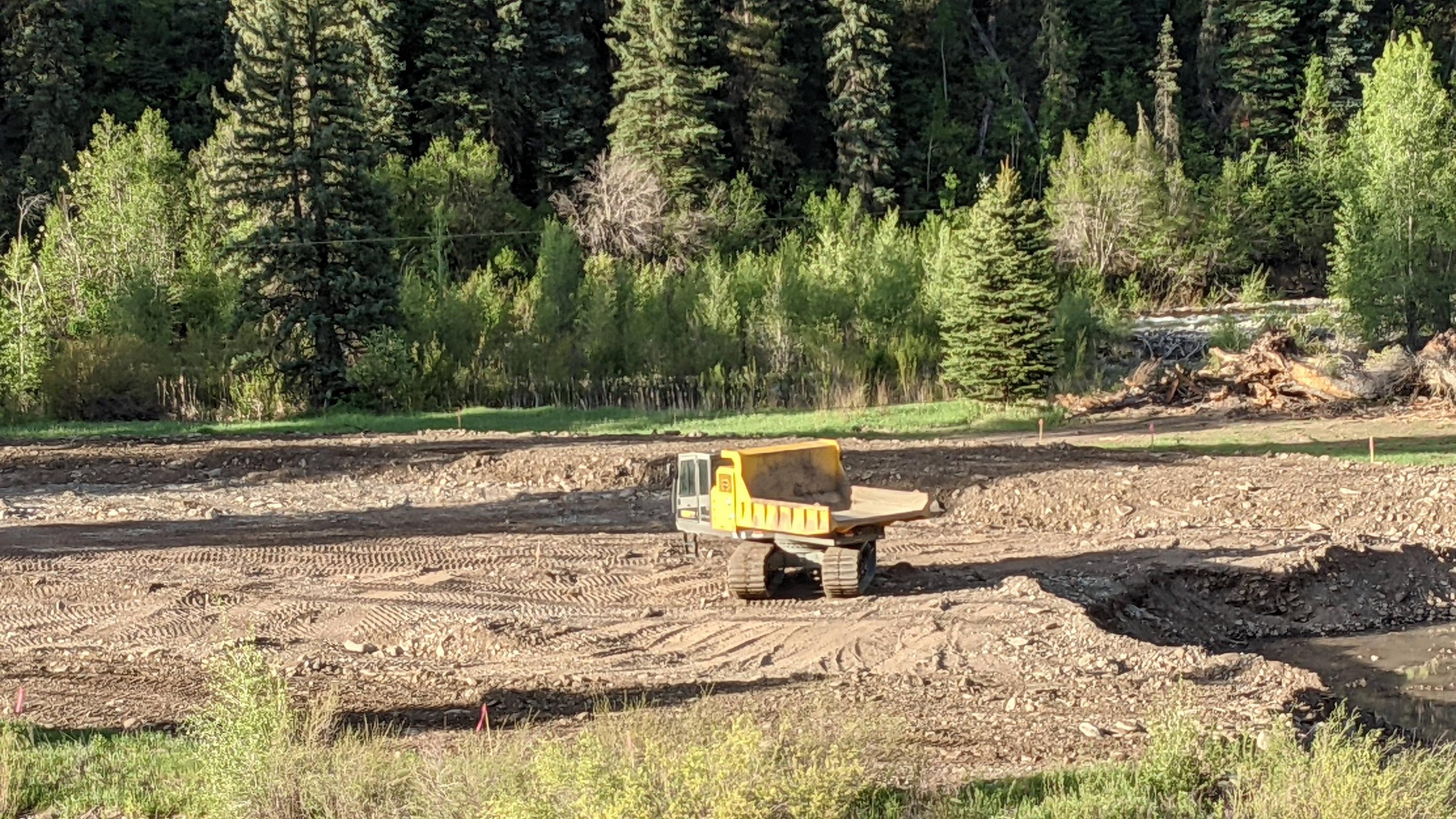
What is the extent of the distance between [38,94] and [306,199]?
3135 centimetres

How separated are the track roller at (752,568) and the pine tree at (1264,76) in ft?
213

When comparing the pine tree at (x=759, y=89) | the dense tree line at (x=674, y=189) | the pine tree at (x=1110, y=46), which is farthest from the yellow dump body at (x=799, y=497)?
the pine tree at (x=1110, y=46)

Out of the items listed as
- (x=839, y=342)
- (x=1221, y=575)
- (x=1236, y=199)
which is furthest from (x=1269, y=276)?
(x=1221, y=575)

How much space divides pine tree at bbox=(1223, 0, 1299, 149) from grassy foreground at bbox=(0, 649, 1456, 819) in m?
70.0

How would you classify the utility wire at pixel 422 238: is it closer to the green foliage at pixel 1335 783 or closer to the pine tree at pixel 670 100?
the pine tree at pixel 670 100

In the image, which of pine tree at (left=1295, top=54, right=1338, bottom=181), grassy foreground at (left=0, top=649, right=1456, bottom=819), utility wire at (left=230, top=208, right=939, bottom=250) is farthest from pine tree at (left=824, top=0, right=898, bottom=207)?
grassy foreground at (left=0, top=649, right=1456, bottom=819)

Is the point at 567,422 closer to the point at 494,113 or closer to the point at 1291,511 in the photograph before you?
the point at 1291,511

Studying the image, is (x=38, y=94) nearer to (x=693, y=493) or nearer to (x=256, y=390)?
(x=256, y=390)

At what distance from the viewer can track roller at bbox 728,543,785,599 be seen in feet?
53.4

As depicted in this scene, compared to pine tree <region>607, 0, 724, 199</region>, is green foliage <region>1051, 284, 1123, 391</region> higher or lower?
lower

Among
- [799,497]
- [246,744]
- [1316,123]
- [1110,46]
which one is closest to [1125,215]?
[1316,123]

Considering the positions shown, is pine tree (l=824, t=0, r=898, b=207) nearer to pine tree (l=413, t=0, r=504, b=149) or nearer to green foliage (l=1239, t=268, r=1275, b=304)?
pine tree (l=413, t=0, r=504, b=149)

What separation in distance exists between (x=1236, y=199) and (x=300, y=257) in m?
43.5

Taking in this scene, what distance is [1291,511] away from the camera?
20.6 metres
